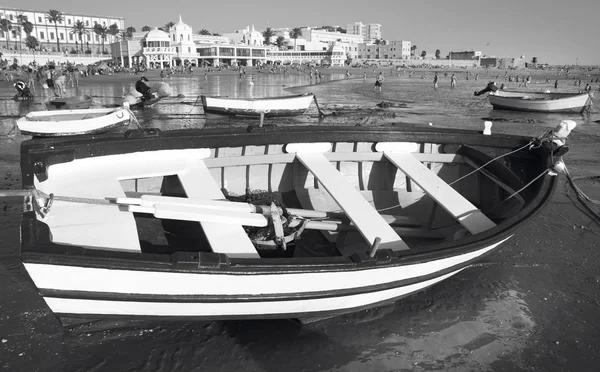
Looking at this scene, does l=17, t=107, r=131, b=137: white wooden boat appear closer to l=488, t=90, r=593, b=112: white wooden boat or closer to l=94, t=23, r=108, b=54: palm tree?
l=488, t=90, r=593, b=112: white wooden boat

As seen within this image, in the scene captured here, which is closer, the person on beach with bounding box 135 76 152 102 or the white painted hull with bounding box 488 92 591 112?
the person on beach with bounding box 135 76 152 102

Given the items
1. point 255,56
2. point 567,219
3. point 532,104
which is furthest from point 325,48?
point 567,219

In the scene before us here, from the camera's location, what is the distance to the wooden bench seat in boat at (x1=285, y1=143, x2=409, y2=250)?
5214mm

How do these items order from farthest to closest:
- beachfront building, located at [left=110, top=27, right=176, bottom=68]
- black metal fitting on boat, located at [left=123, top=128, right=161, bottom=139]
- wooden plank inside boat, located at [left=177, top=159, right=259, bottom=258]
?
beachfront building, located at [left=110, top=27, right=176, bottom=68] < black metal fitting on boat, located at [left=123, top=128, right=161, bottom=139] < wooden plank inside boat, located at [left=177, top=159, right=259, bottom=258]

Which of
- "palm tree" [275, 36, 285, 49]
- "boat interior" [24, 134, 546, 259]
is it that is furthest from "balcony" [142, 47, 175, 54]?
"boat interior" [24, 134, 546, 259]

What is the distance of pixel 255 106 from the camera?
23.0 m

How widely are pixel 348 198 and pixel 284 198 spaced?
1.98 m

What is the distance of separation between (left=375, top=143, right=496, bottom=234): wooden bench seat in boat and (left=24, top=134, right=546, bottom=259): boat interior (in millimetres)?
18

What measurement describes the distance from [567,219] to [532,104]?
23.5 m

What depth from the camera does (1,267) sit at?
6402mm

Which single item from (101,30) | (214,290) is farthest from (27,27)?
(214,290)

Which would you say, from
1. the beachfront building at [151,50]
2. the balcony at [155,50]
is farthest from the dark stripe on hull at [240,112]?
the balcony at [155,50]

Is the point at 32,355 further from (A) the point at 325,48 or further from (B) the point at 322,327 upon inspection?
(A) the point at 325,48

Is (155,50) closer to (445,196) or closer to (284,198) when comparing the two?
(284,198)
